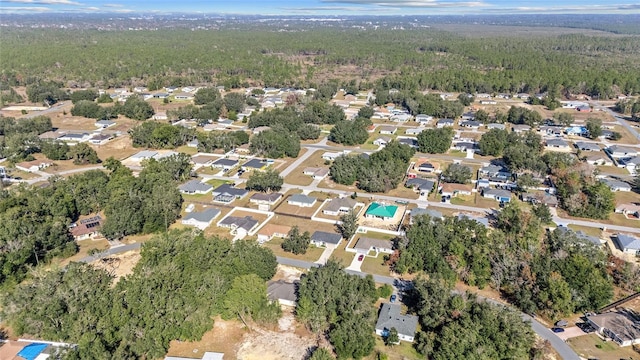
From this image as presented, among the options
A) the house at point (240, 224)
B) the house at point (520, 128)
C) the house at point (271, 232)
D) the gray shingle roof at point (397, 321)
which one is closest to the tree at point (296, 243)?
the house at point (271, 232)

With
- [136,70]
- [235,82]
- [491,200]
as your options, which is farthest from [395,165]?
[136,70]

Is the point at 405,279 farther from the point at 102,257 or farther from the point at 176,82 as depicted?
the point at 176,82

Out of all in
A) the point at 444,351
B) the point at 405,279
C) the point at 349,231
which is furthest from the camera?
the point at 349,231

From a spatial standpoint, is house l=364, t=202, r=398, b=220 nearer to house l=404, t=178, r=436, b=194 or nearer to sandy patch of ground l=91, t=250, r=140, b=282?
house l=404, t=178, r=436, b=194

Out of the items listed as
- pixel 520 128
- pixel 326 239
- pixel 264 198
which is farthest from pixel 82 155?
pixel 520 128

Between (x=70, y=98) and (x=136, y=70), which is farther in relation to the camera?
(x=136, y=70)

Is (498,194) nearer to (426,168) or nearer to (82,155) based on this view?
(426,168)

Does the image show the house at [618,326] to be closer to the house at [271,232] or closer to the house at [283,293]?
the house at [283,293]
